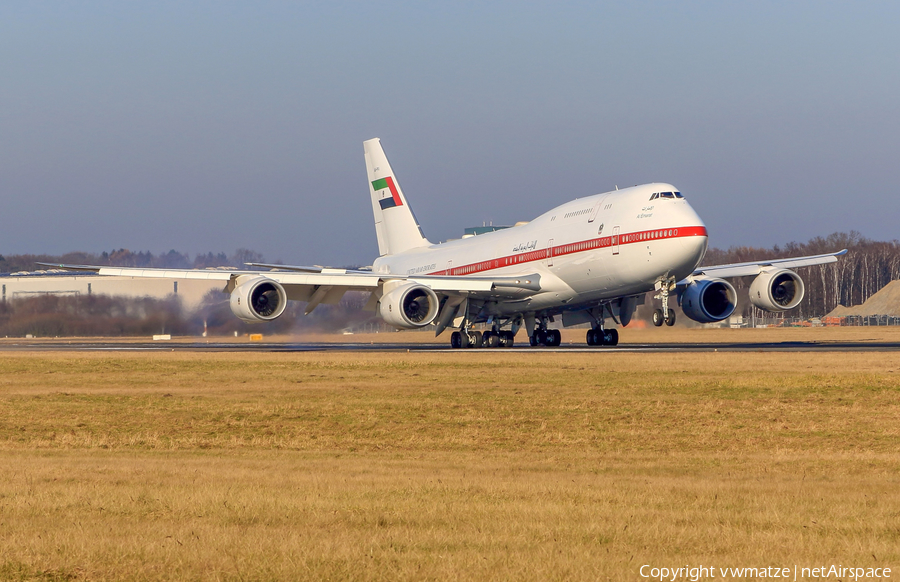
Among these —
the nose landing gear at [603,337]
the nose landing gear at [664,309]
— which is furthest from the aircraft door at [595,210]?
the nose landing gear at [603,337]

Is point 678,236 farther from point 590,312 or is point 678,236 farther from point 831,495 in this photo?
point 831,495

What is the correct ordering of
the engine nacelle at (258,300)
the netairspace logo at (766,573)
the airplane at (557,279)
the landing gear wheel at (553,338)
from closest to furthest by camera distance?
1. the netairspace logo at (766,573)
2. the airplane at (557,279)
3. the engine nacelle at (258,300)
4. the landing gear wheel at (553,338)

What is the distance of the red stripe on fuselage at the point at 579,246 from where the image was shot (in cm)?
4050

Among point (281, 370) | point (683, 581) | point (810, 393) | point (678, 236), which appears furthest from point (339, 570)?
point (678, 236)

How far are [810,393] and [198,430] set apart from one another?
1441 centimetres

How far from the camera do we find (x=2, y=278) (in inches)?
3351

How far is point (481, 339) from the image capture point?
1993 inches

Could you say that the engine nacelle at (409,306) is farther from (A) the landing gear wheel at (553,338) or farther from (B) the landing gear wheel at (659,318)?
(B) the landing gear wheel at (659,318)

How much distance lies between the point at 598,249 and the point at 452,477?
30690 mm

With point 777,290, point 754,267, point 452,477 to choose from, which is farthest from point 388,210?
point 452,477

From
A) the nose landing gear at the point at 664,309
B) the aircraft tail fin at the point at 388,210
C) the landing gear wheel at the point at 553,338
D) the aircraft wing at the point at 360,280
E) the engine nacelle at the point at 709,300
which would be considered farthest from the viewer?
the aircraft tail fin at the point at 388,210

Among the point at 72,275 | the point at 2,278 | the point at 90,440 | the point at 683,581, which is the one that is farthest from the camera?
the point at 2,278

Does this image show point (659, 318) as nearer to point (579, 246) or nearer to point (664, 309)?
point (664, 309)

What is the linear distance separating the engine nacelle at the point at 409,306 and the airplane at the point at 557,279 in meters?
0.05
